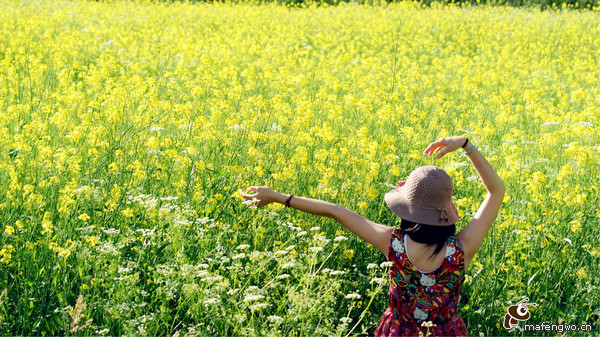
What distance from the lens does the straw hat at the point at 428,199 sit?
2477mm

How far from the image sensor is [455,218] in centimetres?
254

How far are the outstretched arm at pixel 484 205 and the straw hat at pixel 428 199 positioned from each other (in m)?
0.13

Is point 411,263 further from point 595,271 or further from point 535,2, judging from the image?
point 535,2

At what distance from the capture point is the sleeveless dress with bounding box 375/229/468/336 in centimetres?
253


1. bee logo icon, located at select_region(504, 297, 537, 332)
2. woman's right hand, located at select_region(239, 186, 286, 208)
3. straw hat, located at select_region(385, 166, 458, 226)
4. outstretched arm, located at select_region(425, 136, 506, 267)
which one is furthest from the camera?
bee logo icon, located at select_region(504, 297, 537, 332)

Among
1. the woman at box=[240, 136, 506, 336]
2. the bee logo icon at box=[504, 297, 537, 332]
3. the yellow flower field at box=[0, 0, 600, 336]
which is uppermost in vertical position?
the woman at box=[240, 136, 506, 336]

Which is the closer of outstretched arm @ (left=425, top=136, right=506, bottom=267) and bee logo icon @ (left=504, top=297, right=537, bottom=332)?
outstretched arm @ (left=425, top=136, right=506, bottom=267)

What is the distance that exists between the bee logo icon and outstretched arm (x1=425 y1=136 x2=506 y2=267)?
34.9 inches

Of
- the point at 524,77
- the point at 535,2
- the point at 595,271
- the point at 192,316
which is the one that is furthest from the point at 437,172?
the point at 535,2

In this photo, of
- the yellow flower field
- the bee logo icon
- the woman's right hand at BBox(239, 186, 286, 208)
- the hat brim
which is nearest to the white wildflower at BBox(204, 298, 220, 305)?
the yellow flower field

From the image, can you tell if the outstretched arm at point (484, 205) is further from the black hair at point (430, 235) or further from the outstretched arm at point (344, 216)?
the outstretched arm at point (344, 216)

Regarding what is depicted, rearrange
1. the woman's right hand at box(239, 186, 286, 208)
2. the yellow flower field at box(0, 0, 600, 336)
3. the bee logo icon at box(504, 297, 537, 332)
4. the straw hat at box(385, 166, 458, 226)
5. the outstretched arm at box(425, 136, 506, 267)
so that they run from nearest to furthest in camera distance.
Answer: the straw hat at box(385, 166, 458, 226)
the outstretched arm at box(425, 136, 506, 267)
the woman's right hand at box(239, 186, 286, 208)
the yellow flower field at box(0, 0, 600, 336)
the bee logo icon at box(504, 297, 537, 332)

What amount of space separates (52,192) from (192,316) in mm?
1196

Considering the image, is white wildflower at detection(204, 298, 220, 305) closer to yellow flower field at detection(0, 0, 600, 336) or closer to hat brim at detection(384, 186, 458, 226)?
yellow flower field at detection(0, 0, 600, 336)
